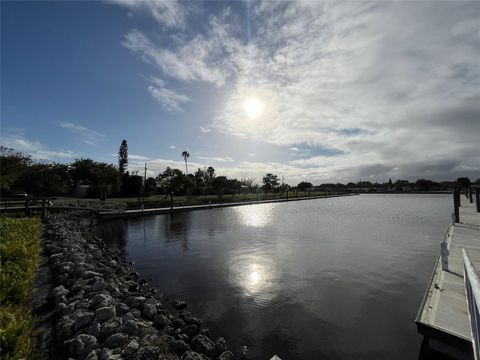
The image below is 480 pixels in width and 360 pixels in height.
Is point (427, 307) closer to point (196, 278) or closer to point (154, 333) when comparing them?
point (154, 333)

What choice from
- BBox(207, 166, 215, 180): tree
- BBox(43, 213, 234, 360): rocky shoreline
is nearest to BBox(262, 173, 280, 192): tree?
BBox(207, 166, 215, 180): tree

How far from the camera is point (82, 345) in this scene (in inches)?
203

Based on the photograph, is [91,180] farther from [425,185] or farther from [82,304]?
[425,185]

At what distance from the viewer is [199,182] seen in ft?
245

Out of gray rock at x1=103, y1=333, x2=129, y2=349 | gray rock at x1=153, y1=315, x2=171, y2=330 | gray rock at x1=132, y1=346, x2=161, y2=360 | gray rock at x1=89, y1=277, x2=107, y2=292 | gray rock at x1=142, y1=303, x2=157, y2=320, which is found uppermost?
gray rock at x1=89, y1=277, x2=107, y2=292

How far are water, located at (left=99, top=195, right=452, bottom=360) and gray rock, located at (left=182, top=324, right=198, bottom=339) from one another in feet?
2.22

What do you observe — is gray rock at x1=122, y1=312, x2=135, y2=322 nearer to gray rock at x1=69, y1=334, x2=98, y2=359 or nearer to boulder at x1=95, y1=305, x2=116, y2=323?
boulder at x1=95, y1=305, x2=116, y2=323

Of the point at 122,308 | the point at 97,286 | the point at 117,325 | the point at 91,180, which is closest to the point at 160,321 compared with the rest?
the point at 122,308

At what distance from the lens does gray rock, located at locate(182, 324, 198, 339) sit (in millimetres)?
6535

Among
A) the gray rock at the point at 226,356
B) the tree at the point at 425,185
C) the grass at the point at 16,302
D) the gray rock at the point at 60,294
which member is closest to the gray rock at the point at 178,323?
the gray rock at the point at 226,356

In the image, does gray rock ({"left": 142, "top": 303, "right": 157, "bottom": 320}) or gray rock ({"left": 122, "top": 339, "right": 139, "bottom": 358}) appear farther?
gray rock ({"left": 142, "top": 303, "right": 157, "bottom": 320})

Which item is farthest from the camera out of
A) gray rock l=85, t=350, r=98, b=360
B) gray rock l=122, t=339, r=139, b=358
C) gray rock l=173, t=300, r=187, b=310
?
gray rock l=173, t=300, r=187, b=310

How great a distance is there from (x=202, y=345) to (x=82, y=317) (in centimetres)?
281

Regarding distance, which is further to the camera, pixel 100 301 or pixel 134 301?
pixel 134 301
